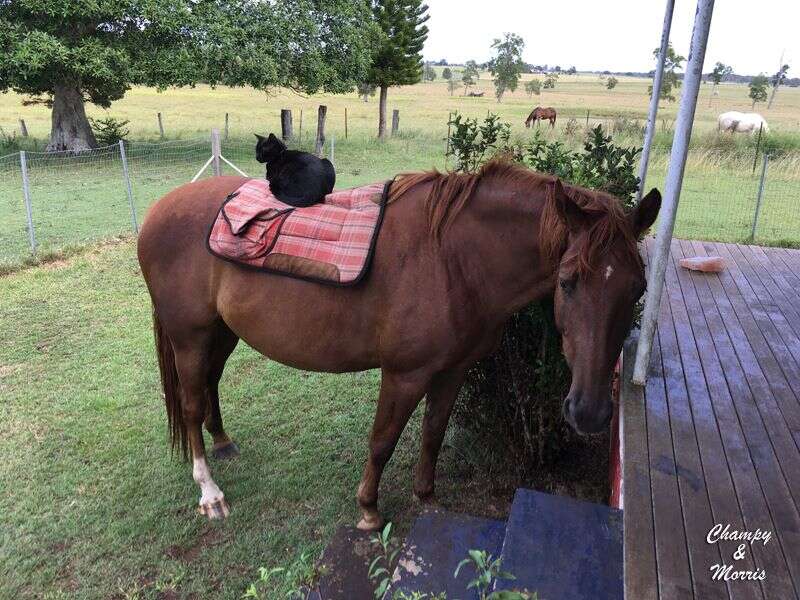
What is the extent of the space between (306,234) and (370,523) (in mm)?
1262

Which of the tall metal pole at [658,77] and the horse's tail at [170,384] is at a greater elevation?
the tall metal pole at [658,77]

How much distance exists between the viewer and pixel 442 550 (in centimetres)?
197

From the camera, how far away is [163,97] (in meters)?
36.0

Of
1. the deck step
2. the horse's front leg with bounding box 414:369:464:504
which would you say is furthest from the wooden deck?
the deck step

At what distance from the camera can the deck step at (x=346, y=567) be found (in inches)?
78.4

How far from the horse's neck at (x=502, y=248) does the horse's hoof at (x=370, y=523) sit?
3.63 ft

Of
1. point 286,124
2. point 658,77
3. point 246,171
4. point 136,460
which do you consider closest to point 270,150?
point 136,460

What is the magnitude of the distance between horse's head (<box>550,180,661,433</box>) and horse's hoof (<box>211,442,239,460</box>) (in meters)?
2.04

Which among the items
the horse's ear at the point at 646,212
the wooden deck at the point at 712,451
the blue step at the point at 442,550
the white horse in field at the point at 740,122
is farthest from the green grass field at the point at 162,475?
the white horse in field at the point at 740,122

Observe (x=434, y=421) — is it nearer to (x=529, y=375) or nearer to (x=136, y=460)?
(x=529, y=375)

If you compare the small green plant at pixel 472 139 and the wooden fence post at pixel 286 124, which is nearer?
the small green plant at pixel 472 139

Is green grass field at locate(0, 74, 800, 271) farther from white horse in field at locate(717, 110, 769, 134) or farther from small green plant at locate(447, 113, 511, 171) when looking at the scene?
white horse in field at locate(717, 110, 769, 134)

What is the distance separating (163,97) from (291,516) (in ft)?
127

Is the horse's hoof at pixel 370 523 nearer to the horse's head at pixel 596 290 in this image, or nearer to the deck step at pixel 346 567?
the deck step at pixel 346 567
